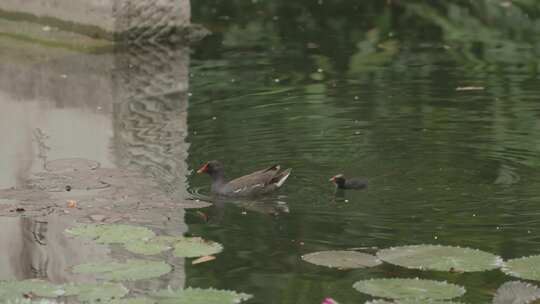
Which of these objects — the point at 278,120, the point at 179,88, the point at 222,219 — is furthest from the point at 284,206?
the point at 179,88

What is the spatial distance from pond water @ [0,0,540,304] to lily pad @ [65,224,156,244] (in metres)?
0.25

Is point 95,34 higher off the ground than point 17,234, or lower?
higher

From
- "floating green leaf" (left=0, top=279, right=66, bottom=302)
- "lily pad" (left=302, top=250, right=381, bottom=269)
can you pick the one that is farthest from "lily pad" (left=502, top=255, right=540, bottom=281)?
"floating green leaf" (left=0, top=279, right=66, bottom=302)

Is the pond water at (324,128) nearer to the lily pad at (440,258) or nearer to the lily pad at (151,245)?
the lily pad at (440,258)

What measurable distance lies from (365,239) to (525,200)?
4.40 feet

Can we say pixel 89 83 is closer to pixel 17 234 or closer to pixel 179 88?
pixel 179 88

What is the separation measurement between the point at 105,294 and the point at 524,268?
2.33 meters

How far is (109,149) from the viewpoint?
11.2 metres

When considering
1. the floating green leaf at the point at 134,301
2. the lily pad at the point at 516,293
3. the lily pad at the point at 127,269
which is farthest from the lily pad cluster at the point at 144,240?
the lily pad at the point at 516,293

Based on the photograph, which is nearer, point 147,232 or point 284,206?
point 147,232

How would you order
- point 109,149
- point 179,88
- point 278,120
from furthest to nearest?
point 179,88, point 278,120, point 109,149

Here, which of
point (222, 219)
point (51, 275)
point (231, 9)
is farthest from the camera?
point (231, 9)

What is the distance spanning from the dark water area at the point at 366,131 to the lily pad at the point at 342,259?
67 mm

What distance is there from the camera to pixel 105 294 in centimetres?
733
